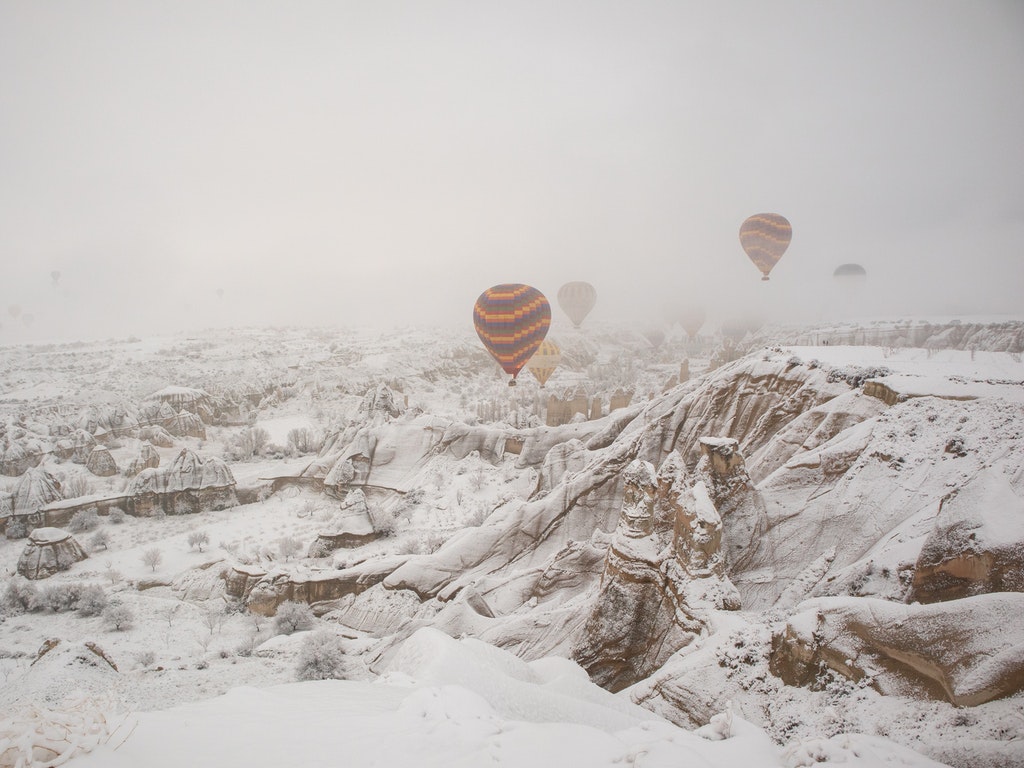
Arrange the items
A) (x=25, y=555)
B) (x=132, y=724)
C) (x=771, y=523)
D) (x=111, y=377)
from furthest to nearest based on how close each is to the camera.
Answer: (x=111, y=377)
(x=25, y=555)
(x=771, y=523)
(x=132, y=724)

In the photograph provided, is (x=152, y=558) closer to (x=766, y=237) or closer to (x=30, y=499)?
(x=30, y=499)

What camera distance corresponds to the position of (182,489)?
103 feet

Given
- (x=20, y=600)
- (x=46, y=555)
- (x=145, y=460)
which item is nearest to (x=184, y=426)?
(x=145, y=460)

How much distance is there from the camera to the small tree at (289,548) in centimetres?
2433

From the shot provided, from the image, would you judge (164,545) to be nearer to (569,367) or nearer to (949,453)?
(949,453)

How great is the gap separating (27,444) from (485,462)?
127 ft

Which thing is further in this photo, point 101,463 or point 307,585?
point 101,463

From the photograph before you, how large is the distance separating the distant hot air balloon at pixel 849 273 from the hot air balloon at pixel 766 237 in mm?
38058

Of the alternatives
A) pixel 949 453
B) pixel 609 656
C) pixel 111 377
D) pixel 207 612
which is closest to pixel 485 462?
pixel 207 612

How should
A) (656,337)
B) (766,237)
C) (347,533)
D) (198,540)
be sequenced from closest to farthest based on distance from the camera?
(347,533) < (198,540) < (766,237) < (656,337)

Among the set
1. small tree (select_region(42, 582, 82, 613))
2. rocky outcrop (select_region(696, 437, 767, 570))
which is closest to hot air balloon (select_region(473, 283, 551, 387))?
rocky outcrop (select_region(696, 437, 767, 570))

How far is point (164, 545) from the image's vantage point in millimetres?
25656

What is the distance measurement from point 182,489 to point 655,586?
32.9m

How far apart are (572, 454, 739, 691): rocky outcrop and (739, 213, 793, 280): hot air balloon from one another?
32.1 metres
